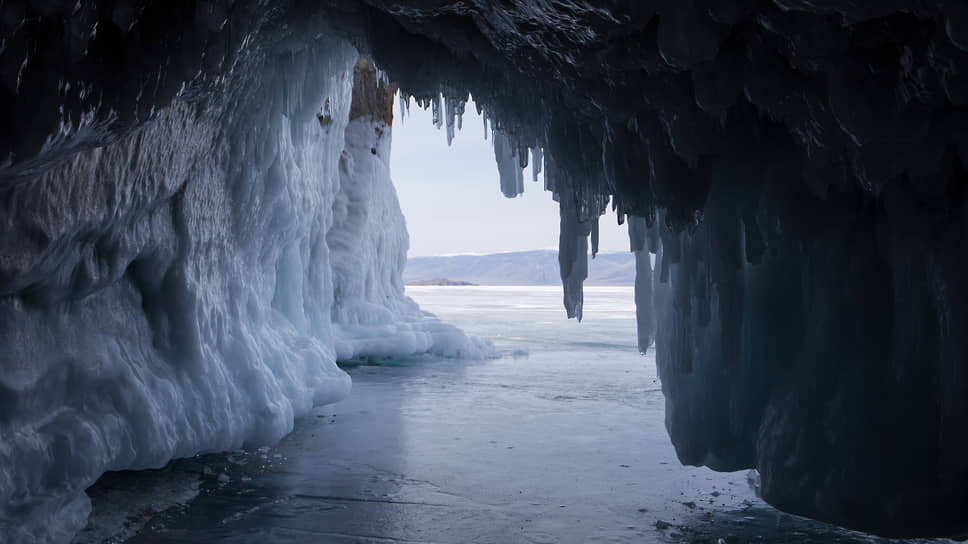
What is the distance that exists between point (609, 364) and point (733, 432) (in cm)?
772

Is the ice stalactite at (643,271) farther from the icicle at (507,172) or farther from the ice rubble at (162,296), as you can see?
the ice rubble at (162,296)

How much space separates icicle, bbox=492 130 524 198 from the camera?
7.22 m

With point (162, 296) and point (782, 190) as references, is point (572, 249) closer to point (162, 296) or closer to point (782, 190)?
point (782, 190)

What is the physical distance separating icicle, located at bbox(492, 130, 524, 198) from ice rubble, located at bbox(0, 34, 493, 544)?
1684 millimetres

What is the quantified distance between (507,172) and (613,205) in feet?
8.24

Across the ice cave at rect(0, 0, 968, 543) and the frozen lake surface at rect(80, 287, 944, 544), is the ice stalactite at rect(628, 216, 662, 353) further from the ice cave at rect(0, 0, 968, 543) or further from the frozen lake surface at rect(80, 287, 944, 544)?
the frozen lake surface at rect(80, 287, 944, 544)

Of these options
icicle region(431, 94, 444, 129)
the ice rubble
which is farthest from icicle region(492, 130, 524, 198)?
the ice rubble

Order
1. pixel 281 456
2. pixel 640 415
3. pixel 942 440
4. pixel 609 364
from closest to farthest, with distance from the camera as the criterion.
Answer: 1. pixel 942 440
2. pixel 281 456
3. pixel 640 415
4. pixel 609 364

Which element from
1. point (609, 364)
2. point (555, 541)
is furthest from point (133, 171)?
point (609, 364)

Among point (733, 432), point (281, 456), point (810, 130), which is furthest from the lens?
point (281, 456)

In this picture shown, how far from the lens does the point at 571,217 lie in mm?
5934

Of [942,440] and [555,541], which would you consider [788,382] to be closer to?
[942,440]

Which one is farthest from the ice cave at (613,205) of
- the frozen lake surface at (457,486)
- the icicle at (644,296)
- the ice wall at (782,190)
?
the icicle at (644,296)


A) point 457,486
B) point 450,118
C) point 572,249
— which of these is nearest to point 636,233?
point 572,249
